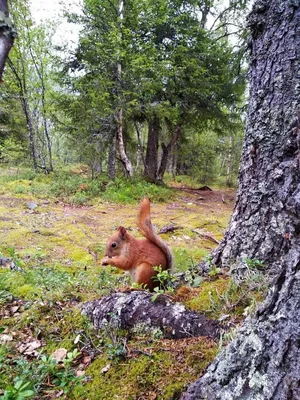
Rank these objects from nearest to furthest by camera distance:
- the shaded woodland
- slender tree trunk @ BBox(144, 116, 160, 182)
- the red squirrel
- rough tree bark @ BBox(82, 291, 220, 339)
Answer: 1. the shaded woodland
2. rough tree bark @ BBox(82, 291, 220, 339)
3. the red squirrel
4. slender tree trunk @ BBox(144, 116, 160, 182)

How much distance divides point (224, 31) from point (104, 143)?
10.2 meters

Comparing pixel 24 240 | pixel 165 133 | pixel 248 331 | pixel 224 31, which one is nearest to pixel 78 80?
pixel 165 133

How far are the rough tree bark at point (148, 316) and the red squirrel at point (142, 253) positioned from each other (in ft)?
2.06

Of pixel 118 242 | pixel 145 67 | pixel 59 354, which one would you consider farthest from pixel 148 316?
pixel 145 67

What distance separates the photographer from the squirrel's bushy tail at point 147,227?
8.34 ft

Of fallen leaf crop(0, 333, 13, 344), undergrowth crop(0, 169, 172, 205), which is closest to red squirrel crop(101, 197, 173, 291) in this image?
fallen leaf crop(0, 333, 13, 344)

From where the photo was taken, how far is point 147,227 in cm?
270

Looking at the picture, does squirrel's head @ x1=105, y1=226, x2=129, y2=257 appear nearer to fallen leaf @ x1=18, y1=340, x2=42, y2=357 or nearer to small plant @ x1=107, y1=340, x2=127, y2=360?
fallen leaf @ x1=18, y1=340, x2=42, y2=357

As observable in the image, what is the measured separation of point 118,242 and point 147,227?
1.77 feet

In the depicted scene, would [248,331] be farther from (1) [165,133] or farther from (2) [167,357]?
(1) [165,133]

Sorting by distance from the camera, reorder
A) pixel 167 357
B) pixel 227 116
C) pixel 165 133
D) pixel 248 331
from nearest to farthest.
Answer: pixel 248 331 < pixel 167 357 < pixel 227 116 < pixel 165 133

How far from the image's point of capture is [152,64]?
32.8 feet

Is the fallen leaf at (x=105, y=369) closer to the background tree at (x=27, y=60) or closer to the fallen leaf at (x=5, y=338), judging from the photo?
→ the fallen leaf at (x=5, y=338)

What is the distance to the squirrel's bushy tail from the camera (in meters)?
2.54
